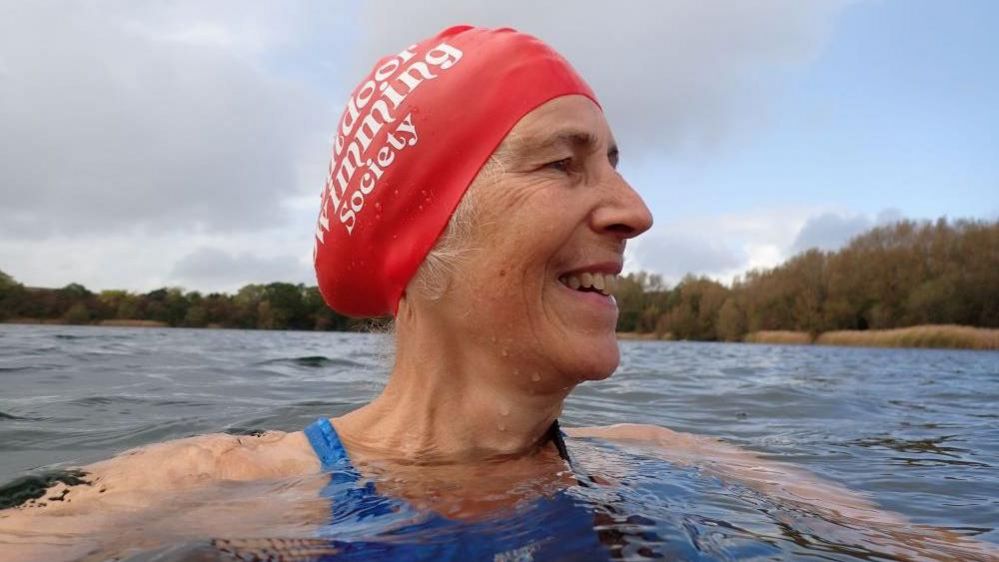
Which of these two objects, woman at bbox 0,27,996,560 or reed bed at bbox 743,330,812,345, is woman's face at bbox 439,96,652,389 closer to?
woman at bbox 0,27,996,560

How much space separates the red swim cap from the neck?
0.97 ft

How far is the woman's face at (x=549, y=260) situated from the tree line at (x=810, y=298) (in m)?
48.7

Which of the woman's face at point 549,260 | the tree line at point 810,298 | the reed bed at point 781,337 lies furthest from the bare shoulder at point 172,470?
the reed bed at point 781,337

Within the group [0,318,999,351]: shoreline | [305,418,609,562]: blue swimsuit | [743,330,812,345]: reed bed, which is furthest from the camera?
[743,330,812,345]: reed bed

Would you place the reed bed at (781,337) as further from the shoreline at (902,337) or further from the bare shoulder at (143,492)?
the bare shoulder at (143,492)

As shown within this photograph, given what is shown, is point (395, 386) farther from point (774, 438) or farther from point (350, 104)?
point (774, 438)

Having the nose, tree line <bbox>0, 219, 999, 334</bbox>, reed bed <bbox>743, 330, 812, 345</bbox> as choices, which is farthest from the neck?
reed bed <bbox>743, 330, 812, 345</bbox>

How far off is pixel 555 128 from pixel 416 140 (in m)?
0.52

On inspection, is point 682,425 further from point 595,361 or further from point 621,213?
point 621,213

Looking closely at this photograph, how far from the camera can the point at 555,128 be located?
2.48 metres

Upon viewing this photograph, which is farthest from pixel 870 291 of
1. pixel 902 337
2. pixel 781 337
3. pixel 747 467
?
pixel 747 467

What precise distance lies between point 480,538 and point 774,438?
352cm

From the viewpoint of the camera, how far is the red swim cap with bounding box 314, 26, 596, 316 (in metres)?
2.51

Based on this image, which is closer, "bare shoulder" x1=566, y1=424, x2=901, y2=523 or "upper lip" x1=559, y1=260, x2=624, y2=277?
"upper lip" x1=559, y1=260, x2=624, y2=277
